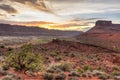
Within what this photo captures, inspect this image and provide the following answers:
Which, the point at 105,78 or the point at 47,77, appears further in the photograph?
the point at 105,78

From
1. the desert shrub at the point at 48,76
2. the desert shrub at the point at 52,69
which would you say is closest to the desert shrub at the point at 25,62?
the desert shrub at the point at 52,69

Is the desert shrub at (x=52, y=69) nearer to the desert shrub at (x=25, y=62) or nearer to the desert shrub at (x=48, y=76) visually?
the desert shrub at (x=25, y=62)

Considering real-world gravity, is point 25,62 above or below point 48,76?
above

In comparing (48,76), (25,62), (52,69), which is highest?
(25,62)

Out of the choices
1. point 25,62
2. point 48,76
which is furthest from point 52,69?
point 48,76

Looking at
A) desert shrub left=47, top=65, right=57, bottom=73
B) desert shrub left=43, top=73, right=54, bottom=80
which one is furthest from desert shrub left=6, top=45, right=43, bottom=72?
desert shrub left=43, top=73, right=54, bottom=80

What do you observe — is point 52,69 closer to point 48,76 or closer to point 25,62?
point 25,62

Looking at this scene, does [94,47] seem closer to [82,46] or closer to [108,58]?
[82,46]

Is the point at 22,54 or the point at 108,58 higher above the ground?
the point at 22,54

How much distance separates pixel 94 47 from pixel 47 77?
2066 inches

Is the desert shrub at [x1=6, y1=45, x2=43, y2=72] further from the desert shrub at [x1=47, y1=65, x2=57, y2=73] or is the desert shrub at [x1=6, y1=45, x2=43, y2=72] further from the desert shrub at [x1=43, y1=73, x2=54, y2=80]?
the desert shrub at [x1=43, y1=73, x2=54, y2=80]

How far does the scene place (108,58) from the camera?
205 feet

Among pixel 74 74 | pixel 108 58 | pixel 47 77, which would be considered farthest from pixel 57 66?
pixel 108 58

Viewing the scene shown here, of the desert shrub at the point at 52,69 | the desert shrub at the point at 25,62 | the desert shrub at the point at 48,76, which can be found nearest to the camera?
the desert shrub at the point at 48,76
